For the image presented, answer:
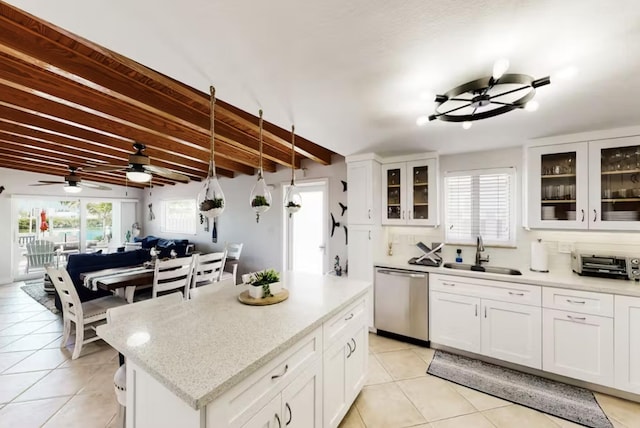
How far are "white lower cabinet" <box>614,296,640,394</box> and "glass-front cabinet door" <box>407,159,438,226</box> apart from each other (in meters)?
1.64

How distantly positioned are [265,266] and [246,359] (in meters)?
4.13

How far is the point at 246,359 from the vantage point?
1.07m

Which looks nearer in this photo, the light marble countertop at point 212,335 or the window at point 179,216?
the light marble countertop at point 212,335

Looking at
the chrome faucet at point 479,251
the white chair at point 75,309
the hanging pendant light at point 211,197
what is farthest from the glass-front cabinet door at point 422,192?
the white chair at point 75,309

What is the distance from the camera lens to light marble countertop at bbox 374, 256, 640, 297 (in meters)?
2.14

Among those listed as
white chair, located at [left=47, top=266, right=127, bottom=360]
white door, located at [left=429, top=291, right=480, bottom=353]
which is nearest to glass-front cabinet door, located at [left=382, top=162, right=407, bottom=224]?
white door, located at [left=429, top=291, right=480, bottom=353]

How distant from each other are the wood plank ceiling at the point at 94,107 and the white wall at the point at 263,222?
36cm

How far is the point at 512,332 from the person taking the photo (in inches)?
98.8

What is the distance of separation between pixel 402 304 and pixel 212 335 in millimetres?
2387

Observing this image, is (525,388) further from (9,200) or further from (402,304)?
(9,200)

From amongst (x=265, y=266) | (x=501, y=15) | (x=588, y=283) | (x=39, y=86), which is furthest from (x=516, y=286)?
(x=39, y=86)

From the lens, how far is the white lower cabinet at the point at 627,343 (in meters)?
2.07

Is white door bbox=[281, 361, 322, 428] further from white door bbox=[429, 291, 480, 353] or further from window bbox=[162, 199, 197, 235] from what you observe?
window bbox=[162, 199, 197, 235]

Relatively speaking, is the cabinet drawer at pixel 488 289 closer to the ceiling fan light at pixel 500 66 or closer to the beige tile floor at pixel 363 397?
the beige tile floor at pixel 363 397
